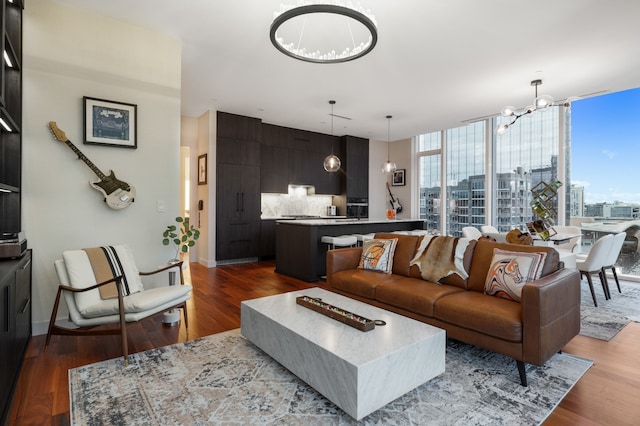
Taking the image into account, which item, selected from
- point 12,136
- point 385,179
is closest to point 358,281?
point 12,136

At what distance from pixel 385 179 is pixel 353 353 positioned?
25.8 ft

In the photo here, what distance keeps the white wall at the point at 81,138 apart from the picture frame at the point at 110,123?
6 centimetres

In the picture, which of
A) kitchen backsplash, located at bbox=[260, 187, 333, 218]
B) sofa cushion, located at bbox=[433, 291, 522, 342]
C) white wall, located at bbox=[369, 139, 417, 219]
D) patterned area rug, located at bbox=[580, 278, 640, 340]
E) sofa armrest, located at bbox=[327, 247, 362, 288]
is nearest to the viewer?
sofa cushion, located at bbox=[433, 291, 522, 342]

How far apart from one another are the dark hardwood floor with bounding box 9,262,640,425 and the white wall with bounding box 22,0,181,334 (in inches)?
25.7

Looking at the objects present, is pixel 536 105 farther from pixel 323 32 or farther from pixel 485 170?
pixel 485 170

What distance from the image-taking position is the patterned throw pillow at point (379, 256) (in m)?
3.57

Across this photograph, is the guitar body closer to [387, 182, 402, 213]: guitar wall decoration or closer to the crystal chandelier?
the crystal chandelier

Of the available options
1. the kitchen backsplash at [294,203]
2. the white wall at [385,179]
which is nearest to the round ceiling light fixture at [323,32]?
the kitchen backsplash at [294,203]

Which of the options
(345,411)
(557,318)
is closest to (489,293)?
(557,318)

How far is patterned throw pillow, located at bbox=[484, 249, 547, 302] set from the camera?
8.29 feet

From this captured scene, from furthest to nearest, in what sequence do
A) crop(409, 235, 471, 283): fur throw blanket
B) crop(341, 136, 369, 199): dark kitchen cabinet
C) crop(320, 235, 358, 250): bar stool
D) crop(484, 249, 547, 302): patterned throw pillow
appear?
crop(341, 136, 369, 199): dark kitchen cabinet, crop(320, 235, 358, 250): bar stool, crop(409, 235, 471, 283): fur throw blanket, crop(484, 249, 547, 302): patterned throw pillow

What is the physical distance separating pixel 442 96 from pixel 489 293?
3.81 meters

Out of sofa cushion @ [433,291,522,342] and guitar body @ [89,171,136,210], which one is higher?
guitar body @ [89,171,136,210]

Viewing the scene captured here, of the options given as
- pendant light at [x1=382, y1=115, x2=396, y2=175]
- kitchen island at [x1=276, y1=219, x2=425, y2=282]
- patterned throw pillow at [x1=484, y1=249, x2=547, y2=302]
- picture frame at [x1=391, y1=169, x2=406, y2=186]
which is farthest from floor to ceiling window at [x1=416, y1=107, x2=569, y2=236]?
patterned throw pillow at [x1=484, y1=249, x2=547, y2=302]
